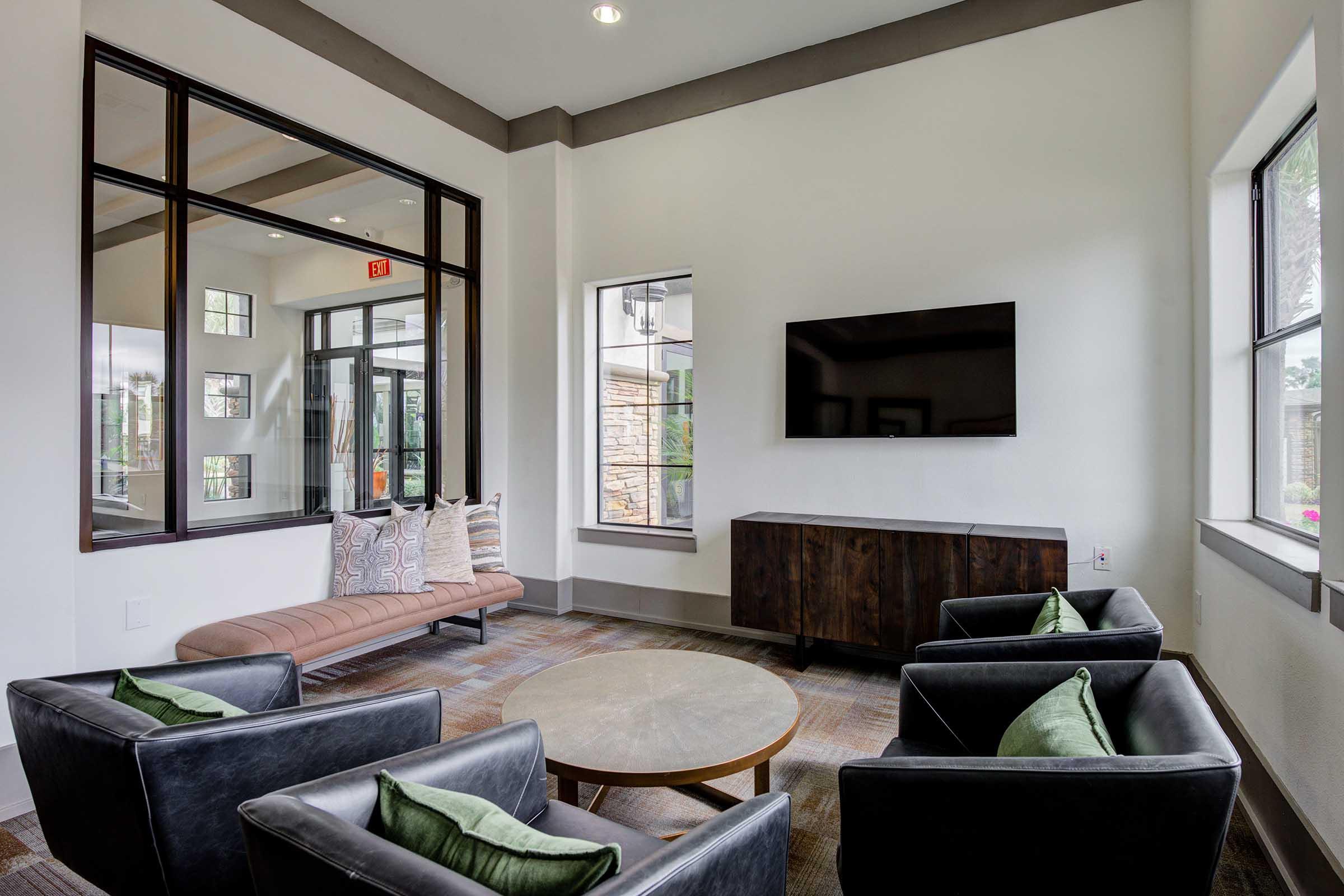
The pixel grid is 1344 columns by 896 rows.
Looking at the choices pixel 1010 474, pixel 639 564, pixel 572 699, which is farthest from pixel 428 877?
pixel 639 564

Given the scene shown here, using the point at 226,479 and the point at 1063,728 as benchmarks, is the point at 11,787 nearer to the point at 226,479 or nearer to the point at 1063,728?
the point at 226,479

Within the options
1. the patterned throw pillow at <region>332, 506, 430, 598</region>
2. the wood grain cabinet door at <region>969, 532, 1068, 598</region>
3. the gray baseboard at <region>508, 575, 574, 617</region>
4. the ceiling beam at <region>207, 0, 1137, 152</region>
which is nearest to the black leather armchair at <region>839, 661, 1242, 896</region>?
the wood grain cabinet door at <region>969, 532, 1068, 598</region>

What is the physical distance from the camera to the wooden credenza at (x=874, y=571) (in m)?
3.19

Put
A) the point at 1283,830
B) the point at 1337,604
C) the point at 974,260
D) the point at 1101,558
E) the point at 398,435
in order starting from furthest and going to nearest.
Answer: the point at 398,435
the point at 974,260
the point at 1101,558
the point at 1283,830
the point at 1337,604

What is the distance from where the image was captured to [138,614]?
3.01 metres

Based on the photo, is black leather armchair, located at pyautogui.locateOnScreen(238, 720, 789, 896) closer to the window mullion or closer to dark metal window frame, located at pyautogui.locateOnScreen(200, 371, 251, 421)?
the window mullion

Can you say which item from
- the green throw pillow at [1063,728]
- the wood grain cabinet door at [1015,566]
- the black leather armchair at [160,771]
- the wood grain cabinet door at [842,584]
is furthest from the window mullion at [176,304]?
the wood grain cabinet door at [1015,566]

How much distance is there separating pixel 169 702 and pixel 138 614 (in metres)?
1.85

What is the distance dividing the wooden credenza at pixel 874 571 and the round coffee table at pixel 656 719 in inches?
44.4

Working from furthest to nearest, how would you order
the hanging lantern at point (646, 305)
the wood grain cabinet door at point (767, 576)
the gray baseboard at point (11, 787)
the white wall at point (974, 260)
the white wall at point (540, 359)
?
the white wall at point (540, 359)
the hanging lantern at point (646, 305)
the wood grain cabinet door at point (767, 576)
the white wall at point (974, 260)
the gray baseboard at point (11, 787)

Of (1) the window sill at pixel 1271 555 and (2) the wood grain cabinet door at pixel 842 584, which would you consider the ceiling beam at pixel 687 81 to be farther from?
(2) the wood grain cabinet door at pixel 842 584

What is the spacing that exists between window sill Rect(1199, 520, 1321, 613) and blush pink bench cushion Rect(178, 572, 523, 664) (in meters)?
3.51

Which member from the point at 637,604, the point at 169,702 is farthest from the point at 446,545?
the point at 169,702

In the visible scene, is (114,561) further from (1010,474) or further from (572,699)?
(1010,474)
